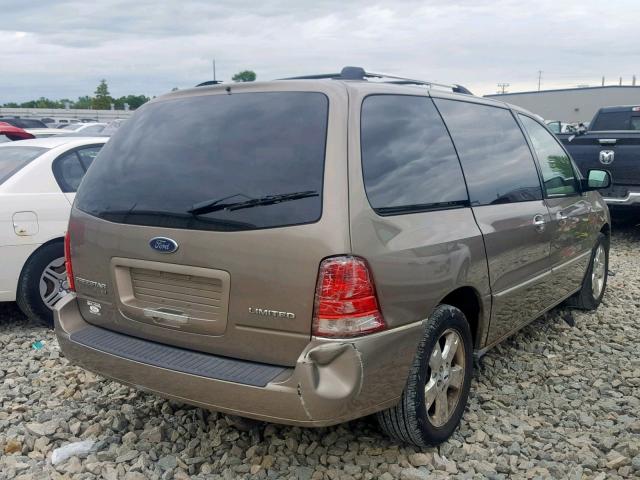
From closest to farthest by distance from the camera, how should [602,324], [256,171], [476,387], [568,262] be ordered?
[256,171] → [476,387] → [568,262] → [602,324]

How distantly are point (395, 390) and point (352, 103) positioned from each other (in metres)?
1.28

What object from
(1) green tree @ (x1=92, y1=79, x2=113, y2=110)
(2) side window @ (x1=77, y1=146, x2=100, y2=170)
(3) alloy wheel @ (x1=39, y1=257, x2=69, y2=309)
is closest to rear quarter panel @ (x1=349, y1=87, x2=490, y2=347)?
(3) alloy wheel @ (x1=39, y1=257, x2=69, y2=309)

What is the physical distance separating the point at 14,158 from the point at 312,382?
4038mm

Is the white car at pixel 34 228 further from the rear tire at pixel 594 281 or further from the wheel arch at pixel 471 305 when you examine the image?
the rear tire at pixel 594 281

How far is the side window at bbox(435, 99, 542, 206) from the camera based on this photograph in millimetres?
3545

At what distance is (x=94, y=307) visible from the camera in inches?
128

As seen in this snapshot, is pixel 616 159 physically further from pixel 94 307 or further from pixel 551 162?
pixel 94 307

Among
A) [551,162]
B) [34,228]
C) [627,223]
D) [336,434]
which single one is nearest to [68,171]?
[34,228]

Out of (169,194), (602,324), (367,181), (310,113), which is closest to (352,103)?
(310,113)

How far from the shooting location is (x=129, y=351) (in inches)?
119

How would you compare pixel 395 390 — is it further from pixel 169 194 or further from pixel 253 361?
pixel 169 194

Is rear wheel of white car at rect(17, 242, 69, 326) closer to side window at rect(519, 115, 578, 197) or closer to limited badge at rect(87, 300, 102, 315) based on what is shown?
limited badge at rect(87, 300, 102, 315)

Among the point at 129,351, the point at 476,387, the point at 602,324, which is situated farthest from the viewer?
the point at 602,324

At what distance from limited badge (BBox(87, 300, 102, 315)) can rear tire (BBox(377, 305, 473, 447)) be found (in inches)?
57.9
